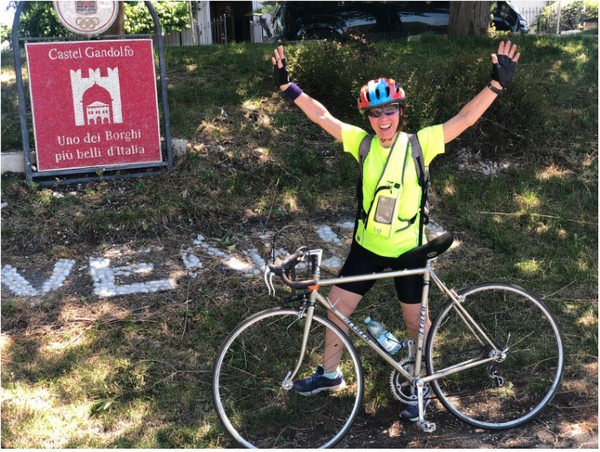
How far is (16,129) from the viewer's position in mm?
7051

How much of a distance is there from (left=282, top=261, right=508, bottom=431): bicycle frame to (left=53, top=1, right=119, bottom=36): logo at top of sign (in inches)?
148

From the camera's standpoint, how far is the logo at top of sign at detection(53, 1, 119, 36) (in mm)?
6055

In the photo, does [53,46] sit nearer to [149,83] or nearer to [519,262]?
[149,83]

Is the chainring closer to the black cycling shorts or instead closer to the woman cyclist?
the woman cyclist

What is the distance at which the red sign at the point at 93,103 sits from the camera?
20.5ft

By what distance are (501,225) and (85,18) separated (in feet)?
13.9

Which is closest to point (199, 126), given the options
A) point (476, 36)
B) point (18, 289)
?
point (18, 289)

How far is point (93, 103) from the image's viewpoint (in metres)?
6.38

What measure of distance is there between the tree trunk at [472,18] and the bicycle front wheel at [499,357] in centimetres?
661

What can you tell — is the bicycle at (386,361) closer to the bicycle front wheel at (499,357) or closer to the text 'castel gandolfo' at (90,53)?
the bicycle front wheel at (499,357)

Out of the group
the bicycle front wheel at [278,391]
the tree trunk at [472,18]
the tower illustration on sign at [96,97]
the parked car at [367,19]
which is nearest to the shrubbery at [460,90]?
the parked car at [367,19]

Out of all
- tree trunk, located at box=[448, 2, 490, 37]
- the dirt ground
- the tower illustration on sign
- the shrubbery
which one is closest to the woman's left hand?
the dirt ground

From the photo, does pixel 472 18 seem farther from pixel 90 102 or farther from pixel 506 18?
pixel 90 102

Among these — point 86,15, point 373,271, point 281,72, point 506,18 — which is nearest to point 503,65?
point 281,72
